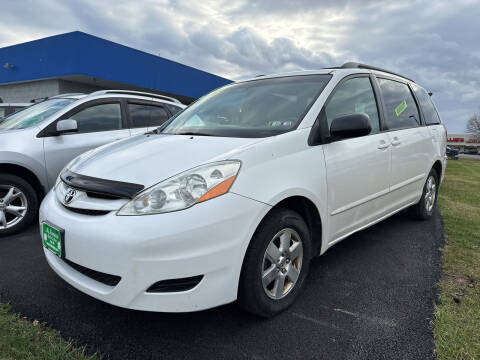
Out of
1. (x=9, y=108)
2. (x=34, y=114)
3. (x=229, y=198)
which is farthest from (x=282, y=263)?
(x=9, y=108)

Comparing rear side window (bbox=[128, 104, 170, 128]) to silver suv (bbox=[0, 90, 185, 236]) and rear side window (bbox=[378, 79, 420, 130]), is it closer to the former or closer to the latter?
silver suv (bbox=[0, 90, 185, 236])

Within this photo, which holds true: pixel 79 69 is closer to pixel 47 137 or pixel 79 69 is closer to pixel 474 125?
pixel 47 137

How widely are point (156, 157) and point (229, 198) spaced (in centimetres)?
62

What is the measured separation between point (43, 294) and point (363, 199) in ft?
8.64

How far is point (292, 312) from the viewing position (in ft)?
7.66

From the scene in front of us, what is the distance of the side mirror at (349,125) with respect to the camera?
246cm

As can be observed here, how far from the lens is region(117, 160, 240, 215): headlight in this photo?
181cm

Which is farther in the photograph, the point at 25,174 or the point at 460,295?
the point at 25,174

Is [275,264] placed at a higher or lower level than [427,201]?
higher

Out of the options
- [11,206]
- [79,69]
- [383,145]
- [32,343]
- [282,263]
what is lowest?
[32,343]

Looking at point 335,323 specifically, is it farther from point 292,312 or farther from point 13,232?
point 13,232

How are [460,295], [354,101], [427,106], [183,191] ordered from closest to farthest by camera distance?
[183,191] < [460,295] < [354,101] < [427,106]

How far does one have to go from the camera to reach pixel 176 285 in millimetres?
1817

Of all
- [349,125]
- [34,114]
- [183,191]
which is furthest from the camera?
[34,114]
